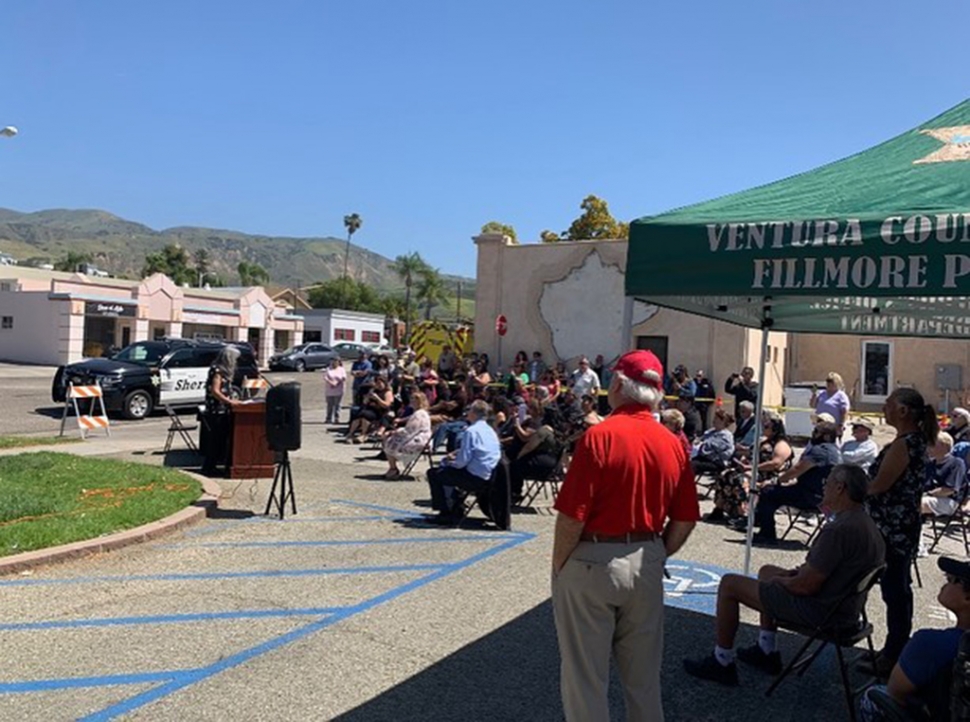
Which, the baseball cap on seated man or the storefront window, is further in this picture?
the storefront window

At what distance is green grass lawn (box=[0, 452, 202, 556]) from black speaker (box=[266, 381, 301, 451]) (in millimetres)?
1200

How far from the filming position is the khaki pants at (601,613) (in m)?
3.29

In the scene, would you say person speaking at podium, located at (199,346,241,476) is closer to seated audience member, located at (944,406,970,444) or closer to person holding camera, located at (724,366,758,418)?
seated audience member, located at (944,406,970,444)

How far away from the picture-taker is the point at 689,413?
16188 mm

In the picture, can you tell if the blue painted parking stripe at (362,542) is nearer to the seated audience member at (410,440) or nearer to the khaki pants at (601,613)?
the seated audience member at (410,440)

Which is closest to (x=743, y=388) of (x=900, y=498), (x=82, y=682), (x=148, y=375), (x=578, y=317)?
(x=578, y=317)

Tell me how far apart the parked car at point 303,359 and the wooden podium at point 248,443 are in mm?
32577

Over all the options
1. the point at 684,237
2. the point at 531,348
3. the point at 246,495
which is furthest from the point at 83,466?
the point at 531,348

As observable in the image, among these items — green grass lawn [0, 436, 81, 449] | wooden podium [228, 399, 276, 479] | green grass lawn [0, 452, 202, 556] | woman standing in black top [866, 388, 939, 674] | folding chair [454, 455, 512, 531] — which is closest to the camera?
woman standing in black top [866, 388, 939, 674]

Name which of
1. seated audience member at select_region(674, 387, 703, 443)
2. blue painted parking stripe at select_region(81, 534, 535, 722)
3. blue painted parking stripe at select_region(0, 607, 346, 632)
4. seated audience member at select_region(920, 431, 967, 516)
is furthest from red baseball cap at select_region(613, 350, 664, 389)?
seated audience member at select_region(674, 387, 703, 443)

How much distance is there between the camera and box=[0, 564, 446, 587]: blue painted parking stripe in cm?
617

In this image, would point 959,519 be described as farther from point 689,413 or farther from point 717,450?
point 689,413

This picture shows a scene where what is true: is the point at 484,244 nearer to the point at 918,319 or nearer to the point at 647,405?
the point at 918,319

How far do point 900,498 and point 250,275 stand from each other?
414ft
